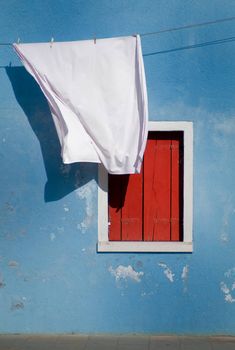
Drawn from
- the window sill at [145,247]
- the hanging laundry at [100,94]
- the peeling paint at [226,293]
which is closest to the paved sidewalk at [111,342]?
the peeling paint at [226,293]

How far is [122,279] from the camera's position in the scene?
6.73 metres

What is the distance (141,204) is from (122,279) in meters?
0.88

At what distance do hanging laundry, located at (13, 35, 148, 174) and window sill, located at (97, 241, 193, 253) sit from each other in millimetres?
860

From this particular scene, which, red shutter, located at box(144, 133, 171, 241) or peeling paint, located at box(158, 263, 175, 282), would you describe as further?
red shutter, located at box(144, 133, 171, 241)

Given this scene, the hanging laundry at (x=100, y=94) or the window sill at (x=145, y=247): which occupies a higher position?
the hanging laundry at (x=100, y=94)

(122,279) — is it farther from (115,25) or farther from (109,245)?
(115,25)

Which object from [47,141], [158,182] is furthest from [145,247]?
[47,141]

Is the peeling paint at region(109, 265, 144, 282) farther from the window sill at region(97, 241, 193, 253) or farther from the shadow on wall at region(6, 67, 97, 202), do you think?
the shadow on wall at region(6, 67, 97, 202)

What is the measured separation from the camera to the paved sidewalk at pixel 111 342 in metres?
6.39

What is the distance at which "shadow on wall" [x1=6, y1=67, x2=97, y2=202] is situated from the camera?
6.76m

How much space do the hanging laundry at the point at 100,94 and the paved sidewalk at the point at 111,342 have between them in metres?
1.88

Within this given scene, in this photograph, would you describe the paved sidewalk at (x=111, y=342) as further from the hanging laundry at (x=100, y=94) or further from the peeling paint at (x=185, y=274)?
the hanging laundry at (x=100, y=94)

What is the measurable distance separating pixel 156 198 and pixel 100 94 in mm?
1370

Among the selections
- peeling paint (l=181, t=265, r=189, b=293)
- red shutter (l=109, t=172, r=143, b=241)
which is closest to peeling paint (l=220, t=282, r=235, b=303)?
peeling paint (l=181, t=265, r=189, b=293)
